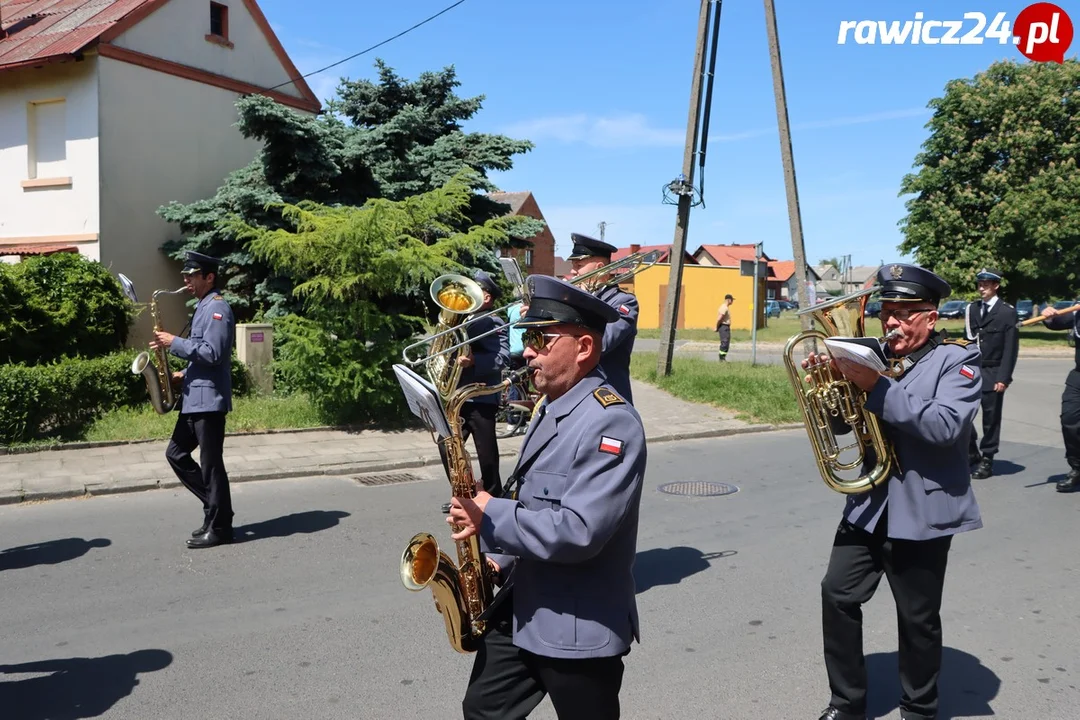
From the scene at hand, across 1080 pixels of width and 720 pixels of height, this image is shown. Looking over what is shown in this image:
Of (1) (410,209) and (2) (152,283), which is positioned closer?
(1) (410,209)

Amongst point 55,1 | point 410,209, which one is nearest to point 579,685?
point 410,209

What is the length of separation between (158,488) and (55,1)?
14276 mm

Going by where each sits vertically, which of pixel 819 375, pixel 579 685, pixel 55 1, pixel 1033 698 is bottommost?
pixel 1033 698

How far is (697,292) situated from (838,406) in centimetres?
4568

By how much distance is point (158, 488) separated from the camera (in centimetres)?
834

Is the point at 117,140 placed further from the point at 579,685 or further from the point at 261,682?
the point at 579,685

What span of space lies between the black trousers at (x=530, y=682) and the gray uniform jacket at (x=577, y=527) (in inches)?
2.8

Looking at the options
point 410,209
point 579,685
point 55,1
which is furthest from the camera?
point 55,1

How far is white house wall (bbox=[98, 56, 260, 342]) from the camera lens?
14977 millimetres

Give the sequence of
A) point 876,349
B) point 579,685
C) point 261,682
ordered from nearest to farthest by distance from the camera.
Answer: point 579,685 < point 876,349 < point 261,682

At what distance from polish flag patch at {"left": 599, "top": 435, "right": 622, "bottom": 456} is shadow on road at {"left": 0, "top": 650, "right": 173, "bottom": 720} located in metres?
2.85

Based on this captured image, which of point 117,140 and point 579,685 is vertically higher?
point 117,140

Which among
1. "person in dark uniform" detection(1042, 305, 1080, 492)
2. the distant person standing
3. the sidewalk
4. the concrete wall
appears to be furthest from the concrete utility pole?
the concrete wall

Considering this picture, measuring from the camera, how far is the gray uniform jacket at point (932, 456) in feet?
11.4
